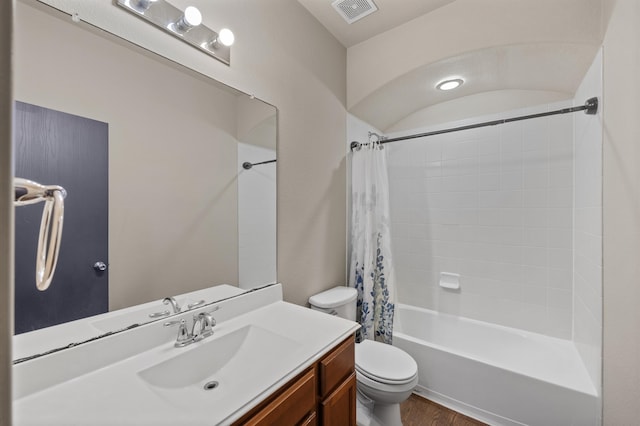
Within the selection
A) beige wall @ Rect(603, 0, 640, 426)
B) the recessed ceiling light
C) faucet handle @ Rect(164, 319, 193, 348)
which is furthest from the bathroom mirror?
beige wall @ Rect(603, 0, 640, 426)

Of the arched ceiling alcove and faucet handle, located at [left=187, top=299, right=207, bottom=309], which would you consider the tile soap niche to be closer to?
the arched ceiling alcove

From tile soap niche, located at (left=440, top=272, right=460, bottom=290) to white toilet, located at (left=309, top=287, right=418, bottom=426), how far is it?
97cm

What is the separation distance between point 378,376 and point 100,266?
1.47 metres

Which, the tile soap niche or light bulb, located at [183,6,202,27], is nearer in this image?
light bulb, located at [183,6,202,27]

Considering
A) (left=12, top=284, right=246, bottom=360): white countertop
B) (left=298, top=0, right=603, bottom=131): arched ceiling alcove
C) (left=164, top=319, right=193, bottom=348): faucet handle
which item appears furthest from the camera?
(left=298, top=0, right=603, bottom=131): arched ceiling alcove

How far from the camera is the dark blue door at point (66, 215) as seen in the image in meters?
0.78

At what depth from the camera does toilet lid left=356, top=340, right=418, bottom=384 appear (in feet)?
5.12

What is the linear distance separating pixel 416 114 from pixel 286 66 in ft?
4.94

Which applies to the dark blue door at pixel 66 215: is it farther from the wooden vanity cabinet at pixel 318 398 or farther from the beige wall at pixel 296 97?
the wooden vanity cabinet at pixel 318 398

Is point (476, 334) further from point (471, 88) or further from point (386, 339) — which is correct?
point (471, 88)

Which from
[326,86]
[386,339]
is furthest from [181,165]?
[386,339]

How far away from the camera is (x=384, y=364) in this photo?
1.68 meters

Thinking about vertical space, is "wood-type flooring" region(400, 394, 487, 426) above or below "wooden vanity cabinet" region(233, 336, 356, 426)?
below

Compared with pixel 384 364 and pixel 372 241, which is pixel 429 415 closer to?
pixel 384 364
